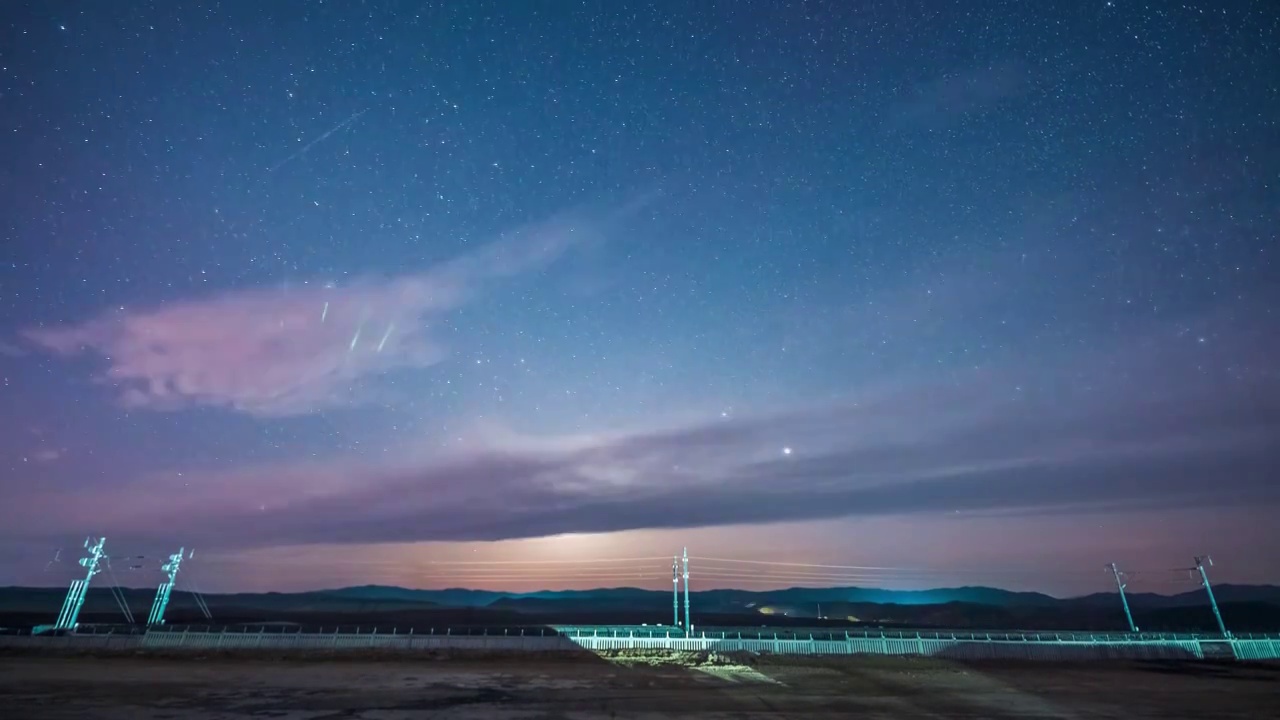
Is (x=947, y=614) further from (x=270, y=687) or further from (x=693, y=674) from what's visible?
(x=270, y=687)

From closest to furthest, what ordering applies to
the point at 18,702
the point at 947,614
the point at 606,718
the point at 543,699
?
the point at 606,718, the point at 18,702, the point at 543,699, the point at 947,614

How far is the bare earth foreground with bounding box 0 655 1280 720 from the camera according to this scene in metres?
20.5

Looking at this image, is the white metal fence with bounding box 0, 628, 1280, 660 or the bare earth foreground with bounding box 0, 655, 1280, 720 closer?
the bare earth foreground with bounding box 0, 655, 1280, 720

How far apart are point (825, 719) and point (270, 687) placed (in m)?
22.0

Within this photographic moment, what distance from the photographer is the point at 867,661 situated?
35938 millimetres

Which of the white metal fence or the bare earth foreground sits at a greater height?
→ the white metal fence

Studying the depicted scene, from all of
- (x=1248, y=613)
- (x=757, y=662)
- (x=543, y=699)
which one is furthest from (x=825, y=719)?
(x=1248, y=613)

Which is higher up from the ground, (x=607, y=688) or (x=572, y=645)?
(x=572, y=645)

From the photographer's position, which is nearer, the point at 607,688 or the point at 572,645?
the point at 607,688

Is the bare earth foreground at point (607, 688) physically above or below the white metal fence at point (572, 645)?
below

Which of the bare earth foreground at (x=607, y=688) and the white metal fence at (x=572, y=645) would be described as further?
the white metal fence at (x=572, y=645)

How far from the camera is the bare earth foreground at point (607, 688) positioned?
2050 cm

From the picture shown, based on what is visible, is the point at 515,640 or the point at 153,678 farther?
the point at 515,640

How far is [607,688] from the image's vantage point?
2525cm
